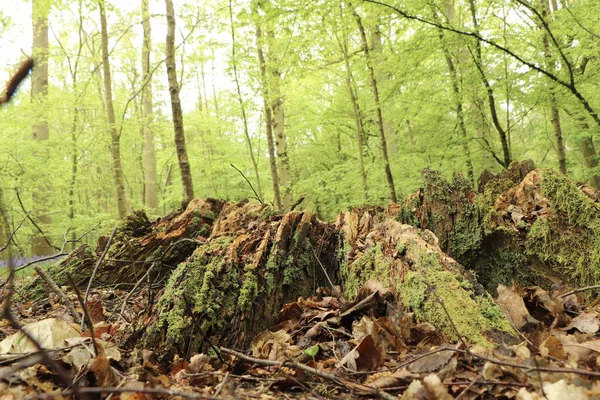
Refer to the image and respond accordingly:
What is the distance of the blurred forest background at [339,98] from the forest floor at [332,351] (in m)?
2.22

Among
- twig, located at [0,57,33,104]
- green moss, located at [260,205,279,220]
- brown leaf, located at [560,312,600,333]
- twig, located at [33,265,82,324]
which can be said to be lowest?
brown leaf, located at [560,312,600,333]

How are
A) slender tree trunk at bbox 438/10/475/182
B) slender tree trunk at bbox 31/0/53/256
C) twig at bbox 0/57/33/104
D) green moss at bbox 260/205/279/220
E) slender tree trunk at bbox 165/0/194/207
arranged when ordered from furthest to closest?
1. slender tree trunk at bbox 31/0/53/256
2. slender tree trunk at bbox 438/10/475/182
3. slender tree trunk at bbox 165/0/194/207
4. green moss at bbox 260/205/279/220
5. twig at bbox 0/57/33/104

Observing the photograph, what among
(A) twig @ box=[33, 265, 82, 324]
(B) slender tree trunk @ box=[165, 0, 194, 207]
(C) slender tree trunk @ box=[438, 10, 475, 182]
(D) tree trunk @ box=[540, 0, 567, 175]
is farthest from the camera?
(C) slender tree trunk @ box=[438, 10, 475, 182]

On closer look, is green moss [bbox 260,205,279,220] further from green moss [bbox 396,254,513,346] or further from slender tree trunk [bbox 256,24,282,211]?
slender tree trunk [bbox 256,24,282,211]

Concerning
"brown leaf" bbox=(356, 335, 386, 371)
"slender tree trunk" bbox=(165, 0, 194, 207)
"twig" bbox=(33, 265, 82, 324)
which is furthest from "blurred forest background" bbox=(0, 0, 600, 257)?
"brown leaf" bbox=(356, 335, 386, 371)

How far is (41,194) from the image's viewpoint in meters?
11.7

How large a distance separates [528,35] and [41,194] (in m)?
14.2

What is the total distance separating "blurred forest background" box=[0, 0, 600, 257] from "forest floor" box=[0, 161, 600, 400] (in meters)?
2.22

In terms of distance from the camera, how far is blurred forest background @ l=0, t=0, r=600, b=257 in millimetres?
6448

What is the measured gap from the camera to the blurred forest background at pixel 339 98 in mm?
6448

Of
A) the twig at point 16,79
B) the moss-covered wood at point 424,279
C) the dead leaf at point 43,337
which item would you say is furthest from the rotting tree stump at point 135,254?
the twig at point 16,79

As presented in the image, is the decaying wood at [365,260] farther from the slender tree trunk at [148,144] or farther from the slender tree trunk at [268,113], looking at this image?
the slender tree trunk at [148,144]

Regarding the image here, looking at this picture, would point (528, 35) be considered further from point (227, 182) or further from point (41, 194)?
point (41, 194)

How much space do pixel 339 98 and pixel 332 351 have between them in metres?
10.6
